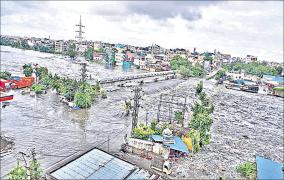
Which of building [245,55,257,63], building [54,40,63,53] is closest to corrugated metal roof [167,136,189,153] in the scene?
building [54,40,63,53]

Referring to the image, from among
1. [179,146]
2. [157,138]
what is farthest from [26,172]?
[179,146]

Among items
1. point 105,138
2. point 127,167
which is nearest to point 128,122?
point 105,138

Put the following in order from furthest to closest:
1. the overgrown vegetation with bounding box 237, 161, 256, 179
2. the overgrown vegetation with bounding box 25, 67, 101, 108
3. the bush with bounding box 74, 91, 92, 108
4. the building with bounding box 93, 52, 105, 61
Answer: the building with bounding box 93, 52, 105, 61, the overgrown vegetation with bounding box 25, 67, 101, 108, the bush with bounding box 74, 91, 92, 108, the overgrown vegetation with bounding box 237, 161, 256, 179

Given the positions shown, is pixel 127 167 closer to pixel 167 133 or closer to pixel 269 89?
pixel 167 133

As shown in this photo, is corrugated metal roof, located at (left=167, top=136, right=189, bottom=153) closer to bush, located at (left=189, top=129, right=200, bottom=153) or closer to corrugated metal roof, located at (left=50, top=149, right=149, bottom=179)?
bush, located at (left=189, top=129, right=200, bottom=153)

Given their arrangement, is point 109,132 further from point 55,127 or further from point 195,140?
point 195,140

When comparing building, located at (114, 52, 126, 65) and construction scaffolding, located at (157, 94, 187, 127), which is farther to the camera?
building, located at (114, 52, 126, 65)

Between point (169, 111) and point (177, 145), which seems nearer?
point (177, 145)

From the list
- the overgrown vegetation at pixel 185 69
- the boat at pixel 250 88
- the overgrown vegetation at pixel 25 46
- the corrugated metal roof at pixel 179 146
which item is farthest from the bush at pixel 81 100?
the overgrown vegetation at pixel 25 46
